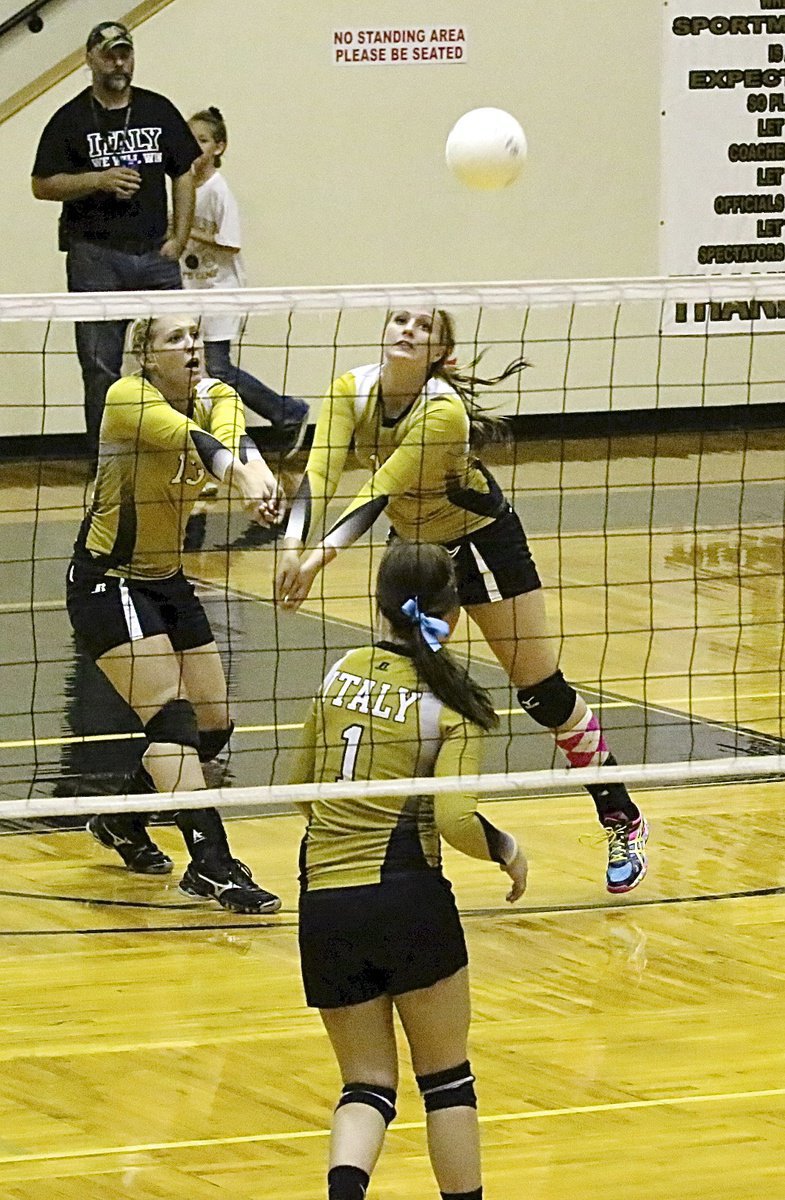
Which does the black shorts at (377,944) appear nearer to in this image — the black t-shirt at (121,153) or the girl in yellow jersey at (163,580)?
the girl in yellow jersey at (163,580)

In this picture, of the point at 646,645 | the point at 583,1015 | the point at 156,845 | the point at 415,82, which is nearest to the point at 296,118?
the point at 415,82

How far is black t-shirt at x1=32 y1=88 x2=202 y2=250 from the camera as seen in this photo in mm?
10922

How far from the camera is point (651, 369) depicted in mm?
14469

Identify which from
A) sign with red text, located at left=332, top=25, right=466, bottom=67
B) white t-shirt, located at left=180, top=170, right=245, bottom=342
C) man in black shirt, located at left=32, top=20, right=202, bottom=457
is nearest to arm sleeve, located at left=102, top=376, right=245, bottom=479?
man in black shirt, located at left=32, top=20, right=202, bottom=457

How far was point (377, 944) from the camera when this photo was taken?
11.7ft

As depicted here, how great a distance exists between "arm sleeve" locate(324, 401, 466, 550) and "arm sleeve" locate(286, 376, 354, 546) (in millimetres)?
85

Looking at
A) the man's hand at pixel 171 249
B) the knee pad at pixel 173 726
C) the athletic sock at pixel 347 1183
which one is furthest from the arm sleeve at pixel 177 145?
the athletic sock at pixel 347 1183

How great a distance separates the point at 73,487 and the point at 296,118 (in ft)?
9.77

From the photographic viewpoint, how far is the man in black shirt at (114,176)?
10.9 m

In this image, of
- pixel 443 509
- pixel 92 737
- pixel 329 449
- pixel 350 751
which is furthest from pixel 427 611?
pixel 92 737

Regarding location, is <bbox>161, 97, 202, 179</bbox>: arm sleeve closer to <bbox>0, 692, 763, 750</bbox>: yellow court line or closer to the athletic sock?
A: <bbox>0, 692, 763, 750</bbox>: yellow court line

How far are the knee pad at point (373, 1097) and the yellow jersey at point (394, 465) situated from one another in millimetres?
1751

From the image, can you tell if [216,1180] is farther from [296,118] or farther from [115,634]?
[296,118]

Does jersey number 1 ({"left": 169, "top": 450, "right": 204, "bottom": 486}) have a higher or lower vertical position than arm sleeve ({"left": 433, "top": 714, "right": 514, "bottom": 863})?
higher
